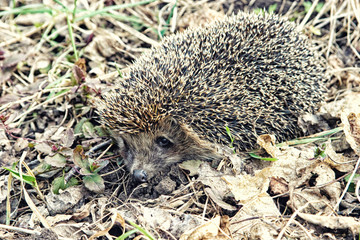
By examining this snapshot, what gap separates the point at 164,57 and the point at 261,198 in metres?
1.89

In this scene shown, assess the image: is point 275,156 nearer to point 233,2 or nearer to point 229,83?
point 229,83

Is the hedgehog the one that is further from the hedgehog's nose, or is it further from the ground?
the ground

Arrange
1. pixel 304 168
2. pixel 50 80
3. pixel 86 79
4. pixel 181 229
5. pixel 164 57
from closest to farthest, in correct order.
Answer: pixel 181 229 < pixel 304 168 < pixel 164 57 < pixel 86 79 < pixel 50 80

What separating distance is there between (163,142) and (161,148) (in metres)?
0.08

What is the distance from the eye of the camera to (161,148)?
455 cm

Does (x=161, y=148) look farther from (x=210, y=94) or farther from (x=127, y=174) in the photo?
(x=210, y=94)

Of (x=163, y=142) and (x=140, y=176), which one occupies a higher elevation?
(x=163, y=142)

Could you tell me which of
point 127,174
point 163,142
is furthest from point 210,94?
point 127,174

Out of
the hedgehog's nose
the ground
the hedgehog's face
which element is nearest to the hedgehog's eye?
the hedgehog's face

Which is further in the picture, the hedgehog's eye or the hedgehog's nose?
the hedgehog's eye

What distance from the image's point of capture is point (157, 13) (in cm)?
667

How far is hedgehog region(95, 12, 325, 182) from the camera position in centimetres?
408

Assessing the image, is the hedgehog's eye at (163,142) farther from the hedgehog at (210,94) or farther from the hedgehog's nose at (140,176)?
the hedgehog's nose at (140,176)

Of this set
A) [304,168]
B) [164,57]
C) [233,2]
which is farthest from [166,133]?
[233,2]
